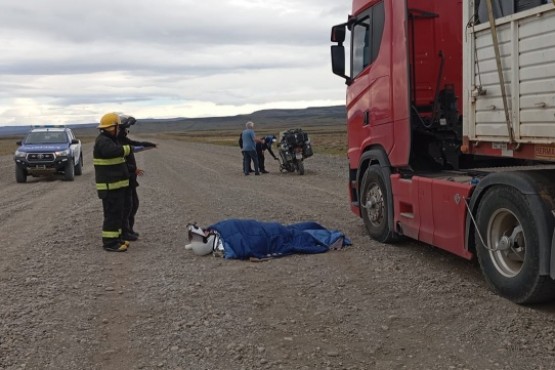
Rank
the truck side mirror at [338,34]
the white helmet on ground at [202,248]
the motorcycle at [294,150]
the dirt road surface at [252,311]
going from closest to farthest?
the dirt road surface at [252,311] < the white helmet on ground at [202,248] < the truck side mirror at [338,34] < the motorcycle at [294,150]

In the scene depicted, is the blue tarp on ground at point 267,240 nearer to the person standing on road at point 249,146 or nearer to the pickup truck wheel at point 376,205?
the pickup truck wheel at point 376,205

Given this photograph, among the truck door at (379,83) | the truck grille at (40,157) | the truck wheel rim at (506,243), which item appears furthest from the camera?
the truck grille at (40,157)

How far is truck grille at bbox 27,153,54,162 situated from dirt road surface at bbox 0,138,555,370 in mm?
10190

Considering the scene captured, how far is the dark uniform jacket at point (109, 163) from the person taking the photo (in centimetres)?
770

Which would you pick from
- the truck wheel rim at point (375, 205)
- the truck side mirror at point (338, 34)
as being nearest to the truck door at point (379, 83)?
the truck side mirror at point (338, 34)

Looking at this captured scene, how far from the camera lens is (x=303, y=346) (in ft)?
14.4

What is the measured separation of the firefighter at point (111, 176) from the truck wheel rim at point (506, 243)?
15.2 ft

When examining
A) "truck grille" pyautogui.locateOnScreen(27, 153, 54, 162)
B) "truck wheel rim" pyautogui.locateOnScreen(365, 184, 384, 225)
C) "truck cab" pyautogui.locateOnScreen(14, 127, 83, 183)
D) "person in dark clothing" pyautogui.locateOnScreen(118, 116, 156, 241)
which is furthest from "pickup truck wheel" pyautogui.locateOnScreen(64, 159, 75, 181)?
"truck wheel rim" pyautogui.locateOnScreen(365, 184, 384, 225)

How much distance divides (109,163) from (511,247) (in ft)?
16.6

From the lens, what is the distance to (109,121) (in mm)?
7750

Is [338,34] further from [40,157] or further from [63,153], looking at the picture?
[40,157]

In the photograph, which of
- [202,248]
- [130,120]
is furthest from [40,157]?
[202,248]

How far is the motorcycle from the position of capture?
62.6 ft

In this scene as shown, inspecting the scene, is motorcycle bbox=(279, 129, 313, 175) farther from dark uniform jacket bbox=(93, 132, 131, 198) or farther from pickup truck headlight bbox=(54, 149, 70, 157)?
dark uniform jacket bbox=(93, 132, 131, 198)
